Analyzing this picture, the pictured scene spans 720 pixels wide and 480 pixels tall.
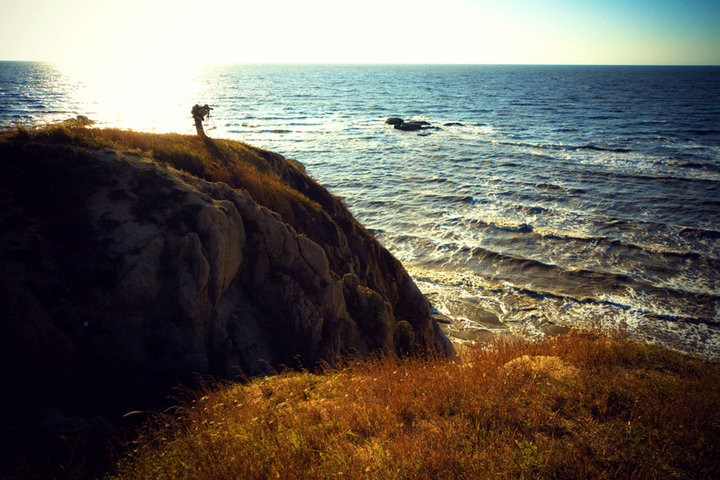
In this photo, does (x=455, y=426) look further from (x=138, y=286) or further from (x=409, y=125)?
(x=409, y=125)

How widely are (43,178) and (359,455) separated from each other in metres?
9.57

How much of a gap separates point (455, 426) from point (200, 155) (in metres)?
12.1

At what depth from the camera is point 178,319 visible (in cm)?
791

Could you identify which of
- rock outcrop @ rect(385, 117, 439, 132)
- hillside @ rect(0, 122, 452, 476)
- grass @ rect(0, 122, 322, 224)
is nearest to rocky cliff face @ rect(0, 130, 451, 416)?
hillside @ rect(0, 122, 452, 476)

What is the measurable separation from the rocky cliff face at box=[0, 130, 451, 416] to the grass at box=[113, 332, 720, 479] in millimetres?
1517

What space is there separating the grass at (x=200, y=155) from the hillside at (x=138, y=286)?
0.08m

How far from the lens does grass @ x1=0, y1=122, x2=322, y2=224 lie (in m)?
9.80

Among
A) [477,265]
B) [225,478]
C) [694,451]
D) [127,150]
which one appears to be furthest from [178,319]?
[477,265]

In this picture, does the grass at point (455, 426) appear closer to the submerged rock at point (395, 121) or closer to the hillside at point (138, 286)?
the hillside at point (138, 286)

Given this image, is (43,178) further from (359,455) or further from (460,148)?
(460,148)

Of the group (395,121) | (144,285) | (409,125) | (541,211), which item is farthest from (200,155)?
(395,121)

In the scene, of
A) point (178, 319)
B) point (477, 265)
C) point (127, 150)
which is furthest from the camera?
point (477, 265)

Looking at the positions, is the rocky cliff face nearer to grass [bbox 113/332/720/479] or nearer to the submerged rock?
grass [bbox 113/332/720/479]

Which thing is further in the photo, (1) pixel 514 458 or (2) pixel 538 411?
(2) pixel 538 411
